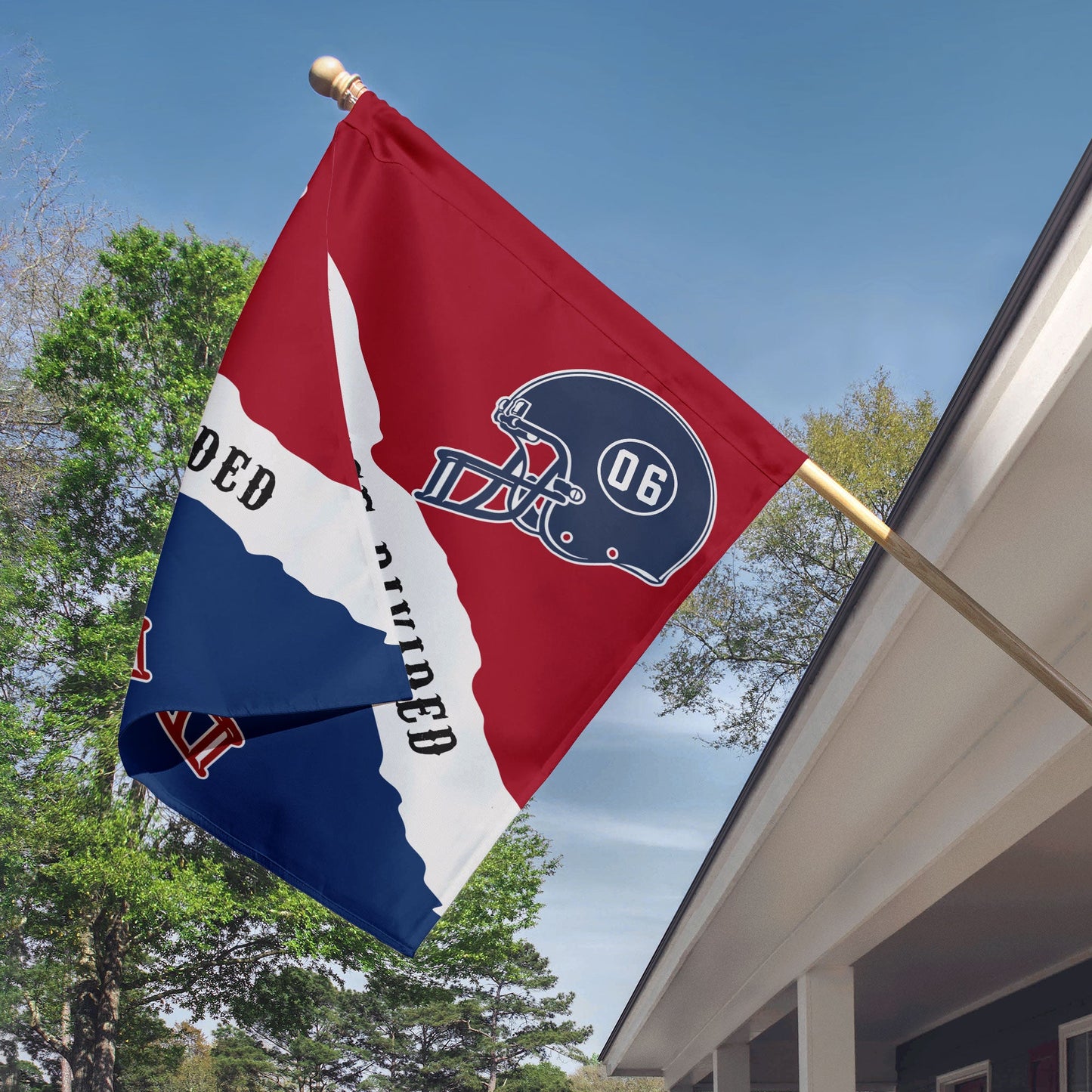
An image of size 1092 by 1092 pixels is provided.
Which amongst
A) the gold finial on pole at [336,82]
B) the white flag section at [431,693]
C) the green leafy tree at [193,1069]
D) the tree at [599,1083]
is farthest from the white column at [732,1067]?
the tree at [599,1083]

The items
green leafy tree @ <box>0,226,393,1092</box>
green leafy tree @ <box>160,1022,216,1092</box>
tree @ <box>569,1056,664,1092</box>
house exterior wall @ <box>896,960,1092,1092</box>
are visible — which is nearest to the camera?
house exterior wall @ <box>896,960,1092,1092</box>

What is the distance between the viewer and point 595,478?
2.36 metres

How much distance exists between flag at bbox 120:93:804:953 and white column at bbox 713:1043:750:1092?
6.72 m

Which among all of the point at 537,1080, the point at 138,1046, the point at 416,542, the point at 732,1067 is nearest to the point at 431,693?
the point at 416,542

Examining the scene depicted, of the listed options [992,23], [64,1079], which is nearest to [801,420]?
[64,1079]

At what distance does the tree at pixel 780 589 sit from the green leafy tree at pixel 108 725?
7.82 m

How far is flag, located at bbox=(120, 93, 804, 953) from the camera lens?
7.48 feet

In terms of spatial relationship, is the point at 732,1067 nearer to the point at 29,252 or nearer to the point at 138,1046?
the point at 138,1046

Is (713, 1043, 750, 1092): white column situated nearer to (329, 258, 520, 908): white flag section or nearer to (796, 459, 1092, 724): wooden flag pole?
(329, 258, 520, 908): white flag section

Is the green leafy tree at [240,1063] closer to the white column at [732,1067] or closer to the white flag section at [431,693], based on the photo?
the white column at [732,1067]

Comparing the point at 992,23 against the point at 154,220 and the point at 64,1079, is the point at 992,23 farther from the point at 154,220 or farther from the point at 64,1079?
the point at 64,1079

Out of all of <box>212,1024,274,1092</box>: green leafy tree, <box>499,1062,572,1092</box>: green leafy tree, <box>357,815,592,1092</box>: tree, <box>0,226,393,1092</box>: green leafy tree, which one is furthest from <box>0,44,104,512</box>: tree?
<box>499,1062,572,1092</box>: green leafy tree

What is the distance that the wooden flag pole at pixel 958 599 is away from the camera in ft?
6.86

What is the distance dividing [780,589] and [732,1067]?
14330mm
